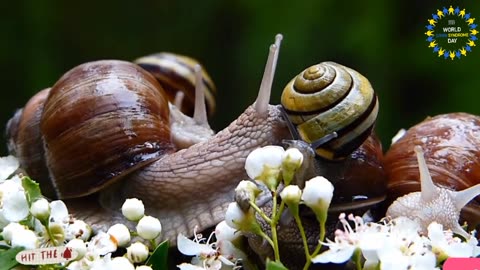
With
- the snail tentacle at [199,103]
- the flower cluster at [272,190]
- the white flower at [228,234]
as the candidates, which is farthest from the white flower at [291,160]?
the snail tentacle at [199,103]

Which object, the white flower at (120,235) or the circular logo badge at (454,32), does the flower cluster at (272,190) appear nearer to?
the white flower at (120,235)

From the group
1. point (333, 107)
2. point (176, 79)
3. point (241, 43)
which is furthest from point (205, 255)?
point (241, 43)

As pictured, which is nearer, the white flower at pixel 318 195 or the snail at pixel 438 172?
the white flower at pixel 318 195

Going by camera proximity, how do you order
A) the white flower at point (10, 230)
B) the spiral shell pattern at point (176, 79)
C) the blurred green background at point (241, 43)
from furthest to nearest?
the blurred green background at point (241, 43) < the spiral shell pattern at point (176, 79) < the white flower at point (10, 230)

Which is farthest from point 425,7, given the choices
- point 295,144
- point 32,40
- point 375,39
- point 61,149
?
point 32,40

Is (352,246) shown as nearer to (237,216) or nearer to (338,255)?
(338,255)

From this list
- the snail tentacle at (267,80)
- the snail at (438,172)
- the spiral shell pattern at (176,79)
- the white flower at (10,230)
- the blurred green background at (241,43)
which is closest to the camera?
the white flower at (10,230)

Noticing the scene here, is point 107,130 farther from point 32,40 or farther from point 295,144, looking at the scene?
point 32,40
